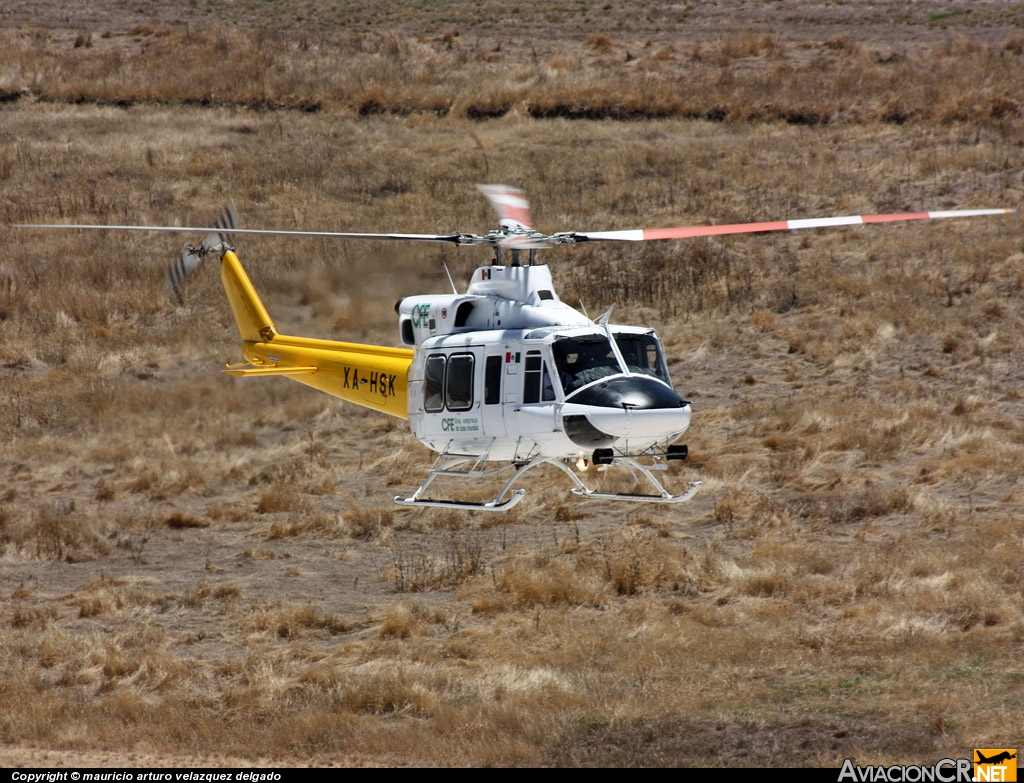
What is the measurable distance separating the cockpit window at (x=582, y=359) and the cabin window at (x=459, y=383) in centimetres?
122

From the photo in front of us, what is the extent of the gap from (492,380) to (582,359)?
3.73 ft

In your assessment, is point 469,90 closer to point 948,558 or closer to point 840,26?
point 840,26

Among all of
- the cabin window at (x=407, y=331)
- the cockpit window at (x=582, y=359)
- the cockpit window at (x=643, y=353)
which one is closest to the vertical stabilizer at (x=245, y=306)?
the cabin window at (x=407, y=331)

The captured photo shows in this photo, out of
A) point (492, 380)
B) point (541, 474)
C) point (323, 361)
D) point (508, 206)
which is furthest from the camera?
point (541, 474)

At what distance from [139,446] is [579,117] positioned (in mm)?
20578

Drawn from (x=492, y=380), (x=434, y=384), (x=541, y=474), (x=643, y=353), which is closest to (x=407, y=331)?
(x=434, y=384)

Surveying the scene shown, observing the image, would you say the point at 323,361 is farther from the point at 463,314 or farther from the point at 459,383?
the point at 459,383

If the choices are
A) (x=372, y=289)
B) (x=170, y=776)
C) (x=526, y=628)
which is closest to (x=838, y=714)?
(x=526, y=628)

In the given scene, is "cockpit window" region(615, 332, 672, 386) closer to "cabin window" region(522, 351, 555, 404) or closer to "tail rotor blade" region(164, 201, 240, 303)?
"cabin window" region(522, 351, 555, 404)

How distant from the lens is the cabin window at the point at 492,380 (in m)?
13.7

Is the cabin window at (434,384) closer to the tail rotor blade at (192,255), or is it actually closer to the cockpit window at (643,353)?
the cockpit window at (643,353)

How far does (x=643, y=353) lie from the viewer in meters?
13.5

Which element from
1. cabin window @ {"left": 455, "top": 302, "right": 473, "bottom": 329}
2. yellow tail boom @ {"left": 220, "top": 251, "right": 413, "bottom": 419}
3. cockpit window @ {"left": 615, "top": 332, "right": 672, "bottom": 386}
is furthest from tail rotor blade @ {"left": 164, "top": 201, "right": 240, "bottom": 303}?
cockpit window @ {"left": 615, "top": 332, "right": 672, "bottom": 386}

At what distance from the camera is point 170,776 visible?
13516mm
